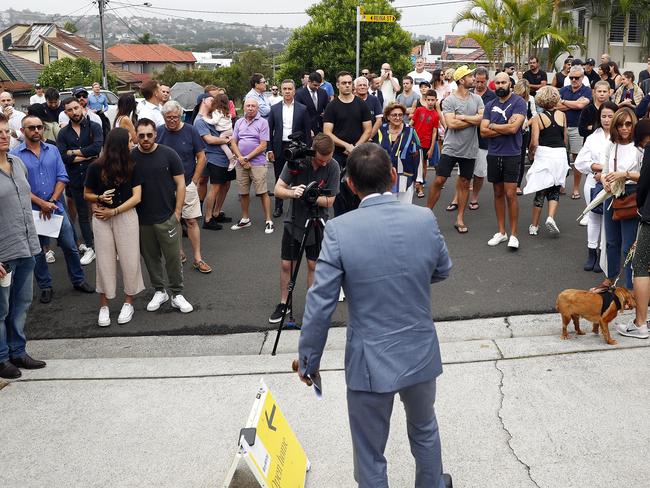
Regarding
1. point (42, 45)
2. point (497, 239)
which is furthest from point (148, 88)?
point (42, 45)

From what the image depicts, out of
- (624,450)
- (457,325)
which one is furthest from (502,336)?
(624,450)

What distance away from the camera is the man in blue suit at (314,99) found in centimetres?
1058

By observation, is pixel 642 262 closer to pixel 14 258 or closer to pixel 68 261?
pixel 14 258

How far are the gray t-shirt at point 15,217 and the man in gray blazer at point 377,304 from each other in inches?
117

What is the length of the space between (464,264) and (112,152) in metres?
3.84

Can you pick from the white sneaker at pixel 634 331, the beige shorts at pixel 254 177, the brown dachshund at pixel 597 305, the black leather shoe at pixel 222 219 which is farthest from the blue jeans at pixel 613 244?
the black leather shoe at pixel 222 219

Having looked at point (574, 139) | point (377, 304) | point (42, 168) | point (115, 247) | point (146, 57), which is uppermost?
point (146, 57)

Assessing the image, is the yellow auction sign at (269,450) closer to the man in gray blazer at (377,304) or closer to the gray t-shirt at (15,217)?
the man in gray blazer at (377,304)

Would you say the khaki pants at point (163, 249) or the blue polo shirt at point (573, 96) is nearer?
the khaki pants at point (163, 249)

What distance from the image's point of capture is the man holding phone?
5.13m

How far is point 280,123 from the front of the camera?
9602 millimetres

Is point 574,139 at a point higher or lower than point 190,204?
higher

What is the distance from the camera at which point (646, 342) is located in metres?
5.38

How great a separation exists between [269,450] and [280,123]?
667 cm
